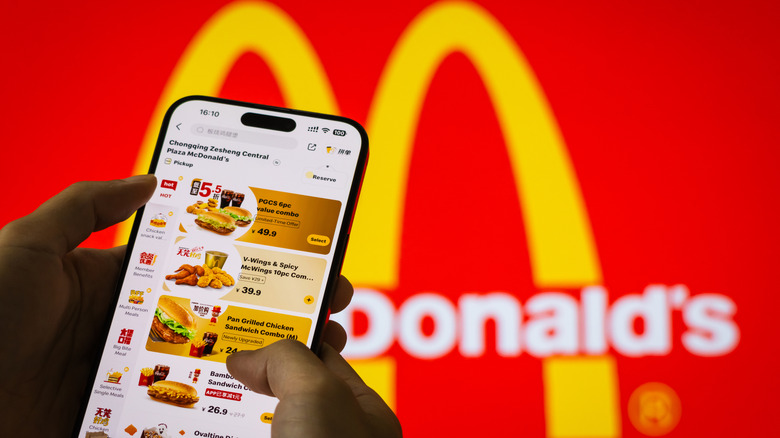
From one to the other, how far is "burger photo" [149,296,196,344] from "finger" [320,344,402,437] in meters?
0.18

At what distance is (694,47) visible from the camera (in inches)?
70.1

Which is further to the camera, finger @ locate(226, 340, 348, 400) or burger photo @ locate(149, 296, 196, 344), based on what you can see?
burger photo @ locate(149, 296, 196, 344)

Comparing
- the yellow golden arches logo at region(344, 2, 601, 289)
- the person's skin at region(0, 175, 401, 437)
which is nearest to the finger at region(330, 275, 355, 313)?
the person's skin at region(0, 175, 401, 437)

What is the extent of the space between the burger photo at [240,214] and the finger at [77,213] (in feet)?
0.36

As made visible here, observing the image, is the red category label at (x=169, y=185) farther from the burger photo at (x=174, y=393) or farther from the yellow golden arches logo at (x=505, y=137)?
the yellow golden arches logo at (x=505, y=137)

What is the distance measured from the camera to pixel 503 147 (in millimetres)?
1688

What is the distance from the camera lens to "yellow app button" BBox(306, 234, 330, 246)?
78cm

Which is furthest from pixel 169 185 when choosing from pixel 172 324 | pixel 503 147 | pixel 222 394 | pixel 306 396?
pixel 503 147

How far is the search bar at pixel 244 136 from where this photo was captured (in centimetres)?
82

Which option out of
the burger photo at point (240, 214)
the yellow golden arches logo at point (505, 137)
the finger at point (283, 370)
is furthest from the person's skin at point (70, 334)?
the yellow golden arches logo at point (505, 137)

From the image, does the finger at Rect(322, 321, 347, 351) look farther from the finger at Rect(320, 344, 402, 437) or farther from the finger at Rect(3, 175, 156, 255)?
the finger at Rect(3, 175, 156, 255)

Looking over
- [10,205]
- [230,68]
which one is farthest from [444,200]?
[10,205]

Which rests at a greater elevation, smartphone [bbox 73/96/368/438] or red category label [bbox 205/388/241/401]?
smartphone [bbox 73/96/368/438]

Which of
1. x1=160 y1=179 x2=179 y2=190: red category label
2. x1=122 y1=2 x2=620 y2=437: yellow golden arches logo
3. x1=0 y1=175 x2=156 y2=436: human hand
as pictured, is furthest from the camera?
x1=122 y1=2 x2=620 y2=437: yellow golden arches logo
